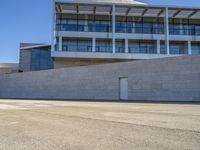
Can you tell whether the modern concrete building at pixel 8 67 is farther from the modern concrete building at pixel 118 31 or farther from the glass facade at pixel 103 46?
the glass facade at pixel 103 46

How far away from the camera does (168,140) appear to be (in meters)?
4.72

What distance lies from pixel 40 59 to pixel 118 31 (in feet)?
67.5

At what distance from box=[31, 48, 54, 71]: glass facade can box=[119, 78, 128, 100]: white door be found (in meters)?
28.4

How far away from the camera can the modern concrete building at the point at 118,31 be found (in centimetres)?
3123

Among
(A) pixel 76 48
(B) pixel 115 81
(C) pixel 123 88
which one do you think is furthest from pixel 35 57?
(C) pixel 123 88

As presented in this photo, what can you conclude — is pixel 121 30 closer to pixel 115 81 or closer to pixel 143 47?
pixel 143 47

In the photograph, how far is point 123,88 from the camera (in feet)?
64.4

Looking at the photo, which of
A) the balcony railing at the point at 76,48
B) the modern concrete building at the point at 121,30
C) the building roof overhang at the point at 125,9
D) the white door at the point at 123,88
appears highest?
the building roof overhang at the point at 125,9

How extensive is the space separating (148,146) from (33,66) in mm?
45191

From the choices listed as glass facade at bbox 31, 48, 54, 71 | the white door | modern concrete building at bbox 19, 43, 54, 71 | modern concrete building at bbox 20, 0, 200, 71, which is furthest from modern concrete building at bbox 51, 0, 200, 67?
modern concrete building at bbox 19, 43, 54, 71

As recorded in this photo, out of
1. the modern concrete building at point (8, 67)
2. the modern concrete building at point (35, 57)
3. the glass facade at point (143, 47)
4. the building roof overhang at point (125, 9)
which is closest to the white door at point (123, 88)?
the glass facade at point (143, 47)

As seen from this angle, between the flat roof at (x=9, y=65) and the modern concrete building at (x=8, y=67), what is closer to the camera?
the modern concrete building at (x=8, y=67)

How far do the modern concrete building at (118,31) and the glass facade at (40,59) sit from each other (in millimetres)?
12393

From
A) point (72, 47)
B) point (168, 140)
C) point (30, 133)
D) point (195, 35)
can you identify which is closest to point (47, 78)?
point (72, 47)
